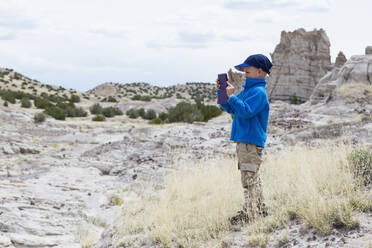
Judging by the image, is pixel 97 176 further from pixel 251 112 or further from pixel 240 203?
pixel 251 112

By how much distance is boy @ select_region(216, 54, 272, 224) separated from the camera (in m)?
4.21

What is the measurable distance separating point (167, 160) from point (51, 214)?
18.5ft

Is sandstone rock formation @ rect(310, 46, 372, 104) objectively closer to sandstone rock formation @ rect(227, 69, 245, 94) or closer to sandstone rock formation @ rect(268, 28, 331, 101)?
sandstone rock formation @ rect(227, 69, 245, 94)

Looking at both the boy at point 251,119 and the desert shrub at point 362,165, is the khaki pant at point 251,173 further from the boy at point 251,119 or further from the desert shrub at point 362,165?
the desert shrub at point 362,165

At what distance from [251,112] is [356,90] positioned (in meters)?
24.9

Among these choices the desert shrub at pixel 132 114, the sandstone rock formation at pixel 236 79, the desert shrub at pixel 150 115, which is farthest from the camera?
the sandstone rock formation at pixel 236 79

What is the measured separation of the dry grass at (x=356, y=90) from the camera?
82.6 ft

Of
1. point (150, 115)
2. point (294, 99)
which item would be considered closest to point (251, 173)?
point (150, 115)

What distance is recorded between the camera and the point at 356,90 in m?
26.1

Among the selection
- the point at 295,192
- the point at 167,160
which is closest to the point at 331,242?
the point at 295,192

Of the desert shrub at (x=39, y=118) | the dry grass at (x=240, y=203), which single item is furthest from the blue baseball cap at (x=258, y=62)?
the desert shrub at (x=39, y=118)

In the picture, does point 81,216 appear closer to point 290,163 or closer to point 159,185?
point 159,185

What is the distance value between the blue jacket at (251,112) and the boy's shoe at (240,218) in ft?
3.29

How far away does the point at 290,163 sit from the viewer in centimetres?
738
